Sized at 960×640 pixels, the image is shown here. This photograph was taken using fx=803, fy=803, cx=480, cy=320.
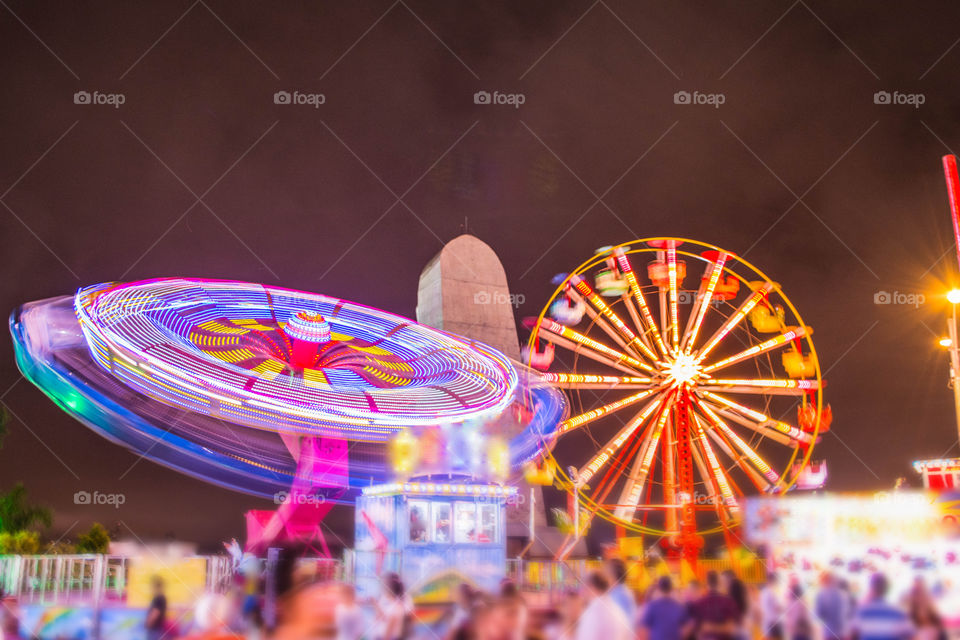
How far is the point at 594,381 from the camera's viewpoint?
2348cm

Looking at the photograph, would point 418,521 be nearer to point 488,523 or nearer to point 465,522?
point 465,522

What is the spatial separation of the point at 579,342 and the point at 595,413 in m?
2.18

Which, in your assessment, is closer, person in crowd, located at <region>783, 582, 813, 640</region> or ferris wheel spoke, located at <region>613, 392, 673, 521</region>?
person in crowd, located at <region>783, 582, 813, 640</region>

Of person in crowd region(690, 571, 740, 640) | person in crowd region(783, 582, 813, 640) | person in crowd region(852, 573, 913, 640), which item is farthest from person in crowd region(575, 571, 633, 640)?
person in crowd region(783, 582, 813, 640)

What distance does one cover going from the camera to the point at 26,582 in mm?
10383

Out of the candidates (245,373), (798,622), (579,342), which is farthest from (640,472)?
(798,622)

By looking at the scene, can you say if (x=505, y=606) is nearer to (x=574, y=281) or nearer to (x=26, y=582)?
(x=26, y=582)

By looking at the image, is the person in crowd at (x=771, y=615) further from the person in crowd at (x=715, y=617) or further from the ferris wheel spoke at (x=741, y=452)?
the ferris wheel spoke at (x=741, y=452)

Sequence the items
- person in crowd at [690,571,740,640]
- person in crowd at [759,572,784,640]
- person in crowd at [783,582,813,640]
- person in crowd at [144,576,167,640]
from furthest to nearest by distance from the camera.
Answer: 1. person in crowd at [144,576,167,640]
2. person in crowd at [759,572,784,640]
3. person in crowd at [783,582,813,640]
4. person in crowd at [690,571,740,640]

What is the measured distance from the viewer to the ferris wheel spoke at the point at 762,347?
24.7 m

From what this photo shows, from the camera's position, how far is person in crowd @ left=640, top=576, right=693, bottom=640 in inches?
250

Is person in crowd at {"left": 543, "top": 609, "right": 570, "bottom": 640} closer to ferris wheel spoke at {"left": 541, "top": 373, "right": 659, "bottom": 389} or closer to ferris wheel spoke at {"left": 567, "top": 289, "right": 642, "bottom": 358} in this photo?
ferris wheel spoke at {"left": 541, "top": 373, "right": 659, "bottom": 389}

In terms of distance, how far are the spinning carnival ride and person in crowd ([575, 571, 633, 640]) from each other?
9920 mm

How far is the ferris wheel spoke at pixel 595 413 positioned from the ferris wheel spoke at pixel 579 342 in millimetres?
789
